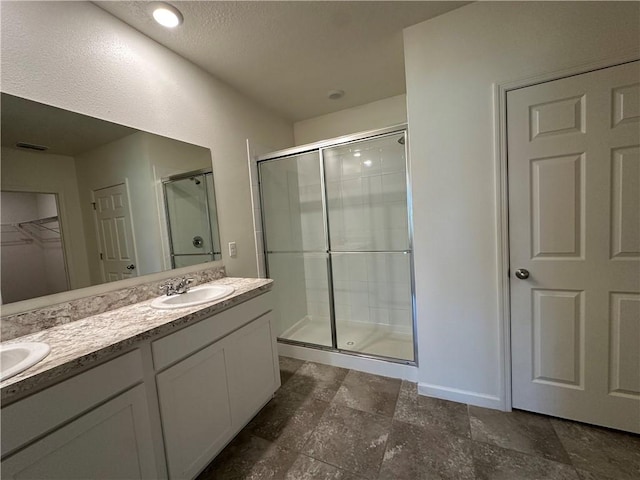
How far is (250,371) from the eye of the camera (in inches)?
61.6

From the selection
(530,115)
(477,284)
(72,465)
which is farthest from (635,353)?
(72,465)

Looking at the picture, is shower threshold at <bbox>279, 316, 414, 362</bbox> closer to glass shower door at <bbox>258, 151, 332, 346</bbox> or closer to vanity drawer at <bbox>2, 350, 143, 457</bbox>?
glass shower door at <bbox>258, 151, 332, 346</bbox>

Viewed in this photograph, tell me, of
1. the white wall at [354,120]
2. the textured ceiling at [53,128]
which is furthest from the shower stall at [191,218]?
the white wall at [354,120]

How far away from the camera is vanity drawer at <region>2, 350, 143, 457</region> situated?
712 mm

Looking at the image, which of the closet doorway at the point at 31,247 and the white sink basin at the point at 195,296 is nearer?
the closet doorway at the point at 31,247

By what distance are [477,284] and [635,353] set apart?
2.57 feet

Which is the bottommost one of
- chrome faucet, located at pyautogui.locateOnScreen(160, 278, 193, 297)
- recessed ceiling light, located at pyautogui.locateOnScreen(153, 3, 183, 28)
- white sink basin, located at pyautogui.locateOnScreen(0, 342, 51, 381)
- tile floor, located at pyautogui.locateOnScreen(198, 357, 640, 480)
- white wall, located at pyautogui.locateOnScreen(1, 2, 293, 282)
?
tile floor, located at pyautogui.locateOnScreen(198, 357, 640, 480)

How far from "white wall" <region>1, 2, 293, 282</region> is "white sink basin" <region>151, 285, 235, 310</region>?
433 mm

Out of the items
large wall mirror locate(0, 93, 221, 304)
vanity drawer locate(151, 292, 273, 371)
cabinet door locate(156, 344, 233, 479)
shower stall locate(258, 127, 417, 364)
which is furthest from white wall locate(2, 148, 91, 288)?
shower stall locate(258, 127, 417, 364)

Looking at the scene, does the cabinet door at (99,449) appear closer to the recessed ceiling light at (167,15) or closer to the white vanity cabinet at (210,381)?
the white vanity cabinet at (210,381)

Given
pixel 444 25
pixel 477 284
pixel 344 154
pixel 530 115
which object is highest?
pixel 444 25

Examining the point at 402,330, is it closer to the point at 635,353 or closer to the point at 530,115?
the point at 635,353

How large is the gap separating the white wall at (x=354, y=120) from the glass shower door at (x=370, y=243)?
37 cm

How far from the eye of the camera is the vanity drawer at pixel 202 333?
3.63 feet
